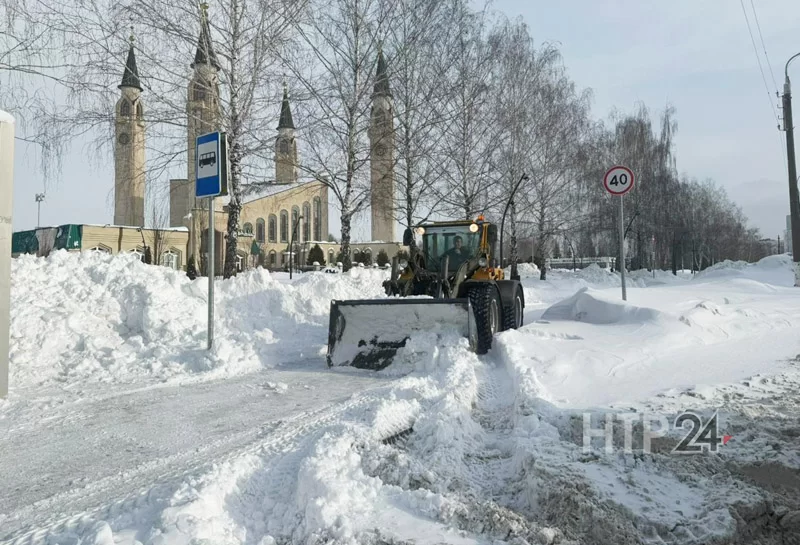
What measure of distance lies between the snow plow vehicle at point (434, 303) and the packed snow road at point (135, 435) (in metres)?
1.16

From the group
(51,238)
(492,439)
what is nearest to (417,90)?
(492,439)

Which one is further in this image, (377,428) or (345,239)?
(345,239)

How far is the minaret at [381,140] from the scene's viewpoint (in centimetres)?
1716

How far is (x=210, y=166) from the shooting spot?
8.02 meters

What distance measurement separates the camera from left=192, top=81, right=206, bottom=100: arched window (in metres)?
13.0

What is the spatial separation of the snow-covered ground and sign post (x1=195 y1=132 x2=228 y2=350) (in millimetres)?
1089

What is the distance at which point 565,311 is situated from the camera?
34.9 feet

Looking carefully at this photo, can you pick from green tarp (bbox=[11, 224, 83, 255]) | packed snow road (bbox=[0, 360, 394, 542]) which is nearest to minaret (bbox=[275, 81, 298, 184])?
packed snow road (bbox=[0, 360, 394, 542])

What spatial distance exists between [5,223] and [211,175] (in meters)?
2.77

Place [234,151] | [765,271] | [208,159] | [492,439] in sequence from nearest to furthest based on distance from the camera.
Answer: [492,439] < [208,159] < [234,151] < [765,271]

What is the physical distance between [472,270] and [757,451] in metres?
6.38

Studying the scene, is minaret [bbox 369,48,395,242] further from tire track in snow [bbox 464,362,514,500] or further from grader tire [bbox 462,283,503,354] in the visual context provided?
tire track in snow [bbox 464,362,514,500]

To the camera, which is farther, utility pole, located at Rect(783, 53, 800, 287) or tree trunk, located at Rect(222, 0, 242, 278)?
utility pole, located at Rect(783, 53, 800, 287)

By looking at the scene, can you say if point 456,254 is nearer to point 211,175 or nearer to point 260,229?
point 211,175
